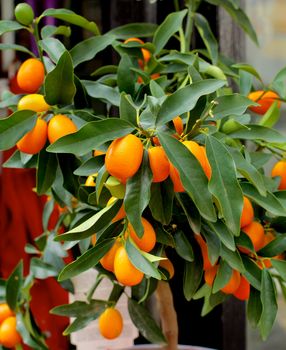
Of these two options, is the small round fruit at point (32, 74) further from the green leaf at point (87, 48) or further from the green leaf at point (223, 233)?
the green leaf at point (223, 233)

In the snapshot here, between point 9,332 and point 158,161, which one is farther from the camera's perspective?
point 9,332

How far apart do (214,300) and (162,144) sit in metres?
Answer: 0.34

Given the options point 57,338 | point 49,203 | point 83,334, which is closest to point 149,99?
point 49,203

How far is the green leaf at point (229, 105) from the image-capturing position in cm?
77

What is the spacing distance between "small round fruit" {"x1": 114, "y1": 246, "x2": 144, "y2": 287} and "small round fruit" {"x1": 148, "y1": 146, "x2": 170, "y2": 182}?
105 mm

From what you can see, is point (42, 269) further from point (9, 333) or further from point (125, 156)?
point (125, 156)

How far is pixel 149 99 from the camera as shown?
71 centimetres

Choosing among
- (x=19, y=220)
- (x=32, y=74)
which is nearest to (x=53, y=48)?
(x=32, y=74)

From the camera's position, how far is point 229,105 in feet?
2.56

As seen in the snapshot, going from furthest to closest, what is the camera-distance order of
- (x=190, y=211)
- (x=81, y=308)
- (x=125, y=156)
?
1. (x=81, y=308)
2. (x=190, y=211)
3. (x=125, y=156)

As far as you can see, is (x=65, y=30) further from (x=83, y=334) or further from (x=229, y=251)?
(x=83, y=334)

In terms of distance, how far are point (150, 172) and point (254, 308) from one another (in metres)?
0.28

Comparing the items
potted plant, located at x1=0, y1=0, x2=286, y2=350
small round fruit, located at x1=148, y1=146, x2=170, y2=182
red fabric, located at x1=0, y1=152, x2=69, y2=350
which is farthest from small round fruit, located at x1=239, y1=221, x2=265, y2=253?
red fabric, located at x1=0, y1=152, x2=69, y2=350

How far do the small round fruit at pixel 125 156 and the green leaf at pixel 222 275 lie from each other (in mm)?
208
